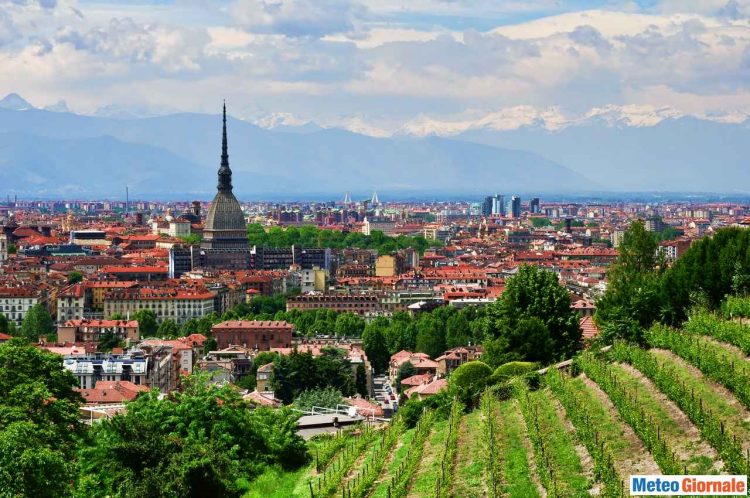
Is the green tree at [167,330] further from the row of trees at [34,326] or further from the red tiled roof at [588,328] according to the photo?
the red tiled roof at [588,328]

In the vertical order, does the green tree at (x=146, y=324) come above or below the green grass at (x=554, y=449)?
below

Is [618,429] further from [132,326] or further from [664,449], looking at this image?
[132,326]

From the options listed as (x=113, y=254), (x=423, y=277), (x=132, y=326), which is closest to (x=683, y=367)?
(x=132, y=326)

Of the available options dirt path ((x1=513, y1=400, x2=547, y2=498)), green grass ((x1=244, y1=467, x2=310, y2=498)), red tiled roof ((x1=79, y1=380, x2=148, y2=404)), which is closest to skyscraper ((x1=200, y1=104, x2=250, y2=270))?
red tiled roof ((x1=79, y1=380, x2=148, y2=404))

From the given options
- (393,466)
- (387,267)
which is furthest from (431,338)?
(387,267)

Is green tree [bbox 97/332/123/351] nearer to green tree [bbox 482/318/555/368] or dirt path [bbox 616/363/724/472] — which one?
green tree [bbox 482/318/555/368]

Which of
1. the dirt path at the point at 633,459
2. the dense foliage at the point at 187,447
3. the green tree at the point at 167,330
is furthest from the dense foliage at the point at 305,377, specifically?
the dirt path at the point at 633,459

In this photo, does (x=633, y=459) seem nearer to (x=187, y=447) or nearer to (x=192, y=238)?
(x=187, y=447)

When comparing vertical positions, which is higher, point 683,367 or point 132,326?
point 683,367
